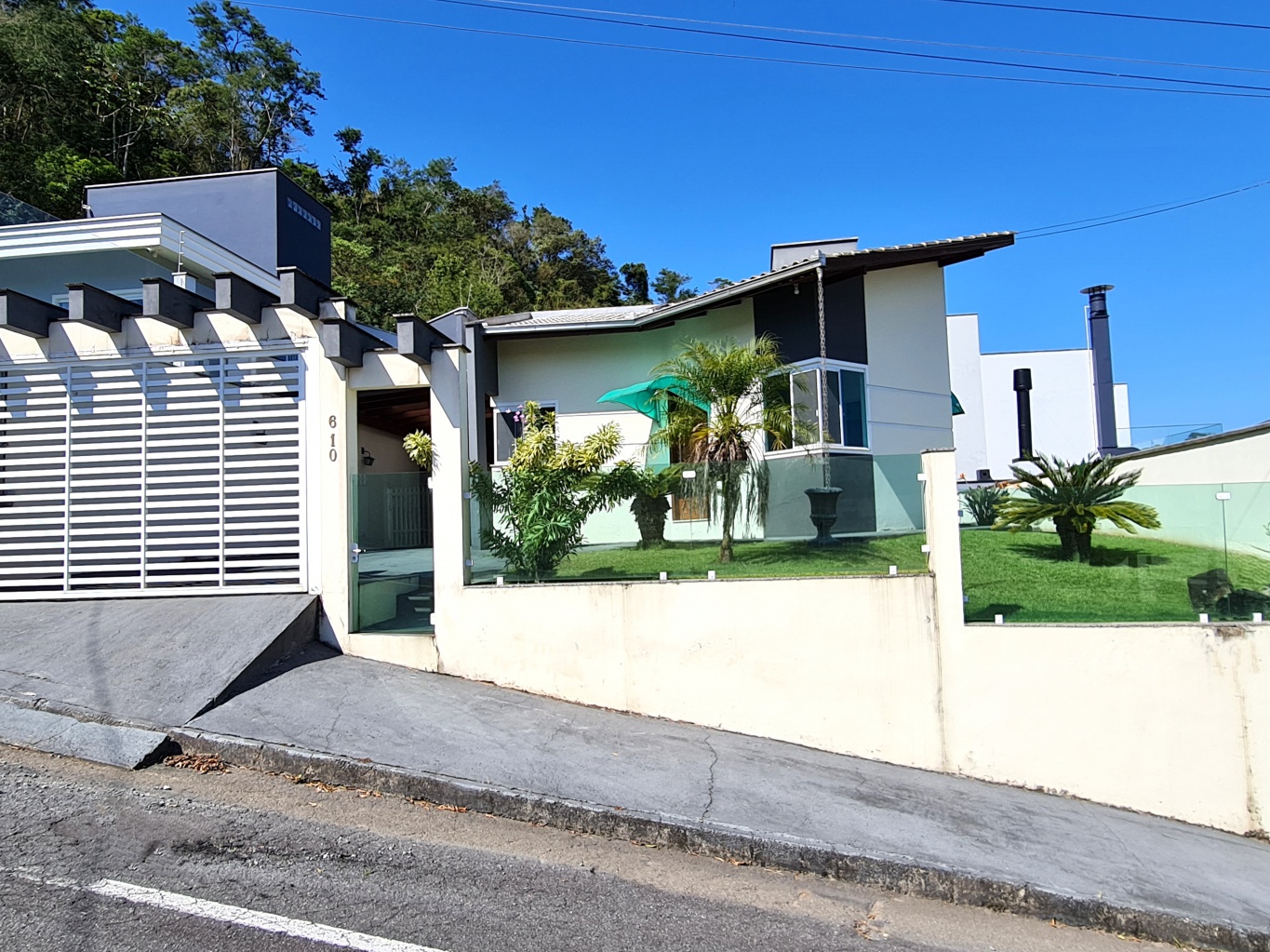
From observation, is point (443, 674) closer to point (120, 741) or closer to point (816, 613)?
point (120, 741)

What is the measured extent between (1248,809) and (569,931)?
22.2 feet

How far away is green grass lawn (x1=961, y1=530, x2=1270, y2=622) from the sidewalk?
1706mm

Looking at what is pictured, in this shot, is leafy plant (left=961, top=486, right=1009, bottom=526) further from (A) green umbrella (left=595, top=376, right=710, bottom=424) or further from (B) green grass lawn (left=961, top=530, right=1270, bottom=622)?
(A) green umbrella (left=595, top=376, right=710, bottom=424)

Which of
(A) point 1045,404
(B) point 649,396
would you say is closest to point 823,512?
(B) point 649,396

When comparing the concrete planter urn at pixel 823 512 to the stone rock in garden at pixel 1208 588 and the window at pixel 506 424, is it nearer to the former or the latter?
the stone rock in garden at pixel 1208 588

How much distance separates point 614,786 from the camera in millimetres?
5914

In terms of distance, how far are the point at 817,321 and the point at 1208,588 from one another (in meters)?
7.01

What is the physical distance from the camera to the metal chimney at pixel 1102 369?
21.5 m

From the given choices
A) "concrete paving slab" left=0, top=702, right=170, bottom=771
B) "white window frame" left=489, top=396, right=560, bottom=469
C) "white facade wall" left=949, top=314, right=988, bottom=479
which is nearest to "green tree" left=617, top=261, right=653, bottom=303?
"white facade wall" left=949, top=314, right=988, bottom=479

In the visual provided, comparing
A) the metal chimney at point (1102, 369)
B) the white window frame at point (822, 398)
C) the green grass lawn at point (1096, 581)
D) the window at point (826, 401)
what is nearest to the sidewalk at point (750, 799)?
the green grass lawn at point (1096, 581)

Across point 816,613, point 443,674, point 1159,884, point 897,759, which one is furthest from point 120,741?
point 1159,884

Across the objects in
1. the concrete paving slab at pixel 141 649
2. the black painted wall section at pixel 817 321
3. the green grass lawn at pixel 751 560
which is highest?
the black painted wall section at pixel 817 321

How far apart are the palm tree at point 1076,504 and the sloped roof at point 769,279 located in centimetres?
499

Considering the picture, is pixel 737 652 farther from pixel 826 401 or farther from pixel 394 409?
pixel 394 409
